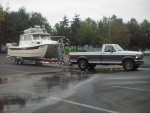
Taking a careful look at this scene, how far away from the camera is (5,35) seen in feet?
198

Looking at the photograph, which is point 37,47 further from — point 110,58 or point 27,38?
point 110,58

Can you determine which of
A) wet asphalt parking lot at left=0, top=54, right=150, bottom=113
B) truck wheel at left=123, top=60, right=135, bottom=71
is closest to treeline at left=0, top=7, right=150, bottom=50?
truck wheel at left=123, top=60, right=135, bottom=71

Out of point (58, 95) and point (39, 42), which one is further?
point (39, 42)

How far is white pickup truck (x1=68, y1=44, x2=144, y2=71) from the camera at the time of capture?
66.7 feet

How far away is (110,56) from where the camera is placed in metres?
21.2

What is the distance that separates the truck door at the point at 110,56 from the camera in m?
21.0

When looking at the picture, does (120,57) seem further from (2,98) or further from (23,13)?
(23,13)

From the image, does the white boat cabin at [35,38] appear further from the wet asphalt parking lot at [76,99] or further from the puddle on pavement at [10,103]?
the puddle on pavement at [10,103]

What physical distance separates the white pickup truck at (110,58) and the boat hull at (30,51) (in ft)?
14.1

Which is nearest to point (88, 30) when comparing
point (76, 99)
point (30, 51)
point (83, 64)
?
point (30, 51)

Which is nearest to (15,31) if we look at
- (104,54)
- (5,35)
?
(5,35)

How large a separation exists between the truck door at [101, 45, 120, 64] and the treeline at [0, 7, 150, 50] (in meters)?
32.8

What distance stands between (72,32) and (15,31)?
2221 cm

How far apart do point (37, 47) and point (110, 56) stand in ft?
27.1
